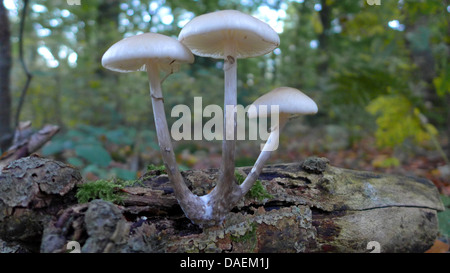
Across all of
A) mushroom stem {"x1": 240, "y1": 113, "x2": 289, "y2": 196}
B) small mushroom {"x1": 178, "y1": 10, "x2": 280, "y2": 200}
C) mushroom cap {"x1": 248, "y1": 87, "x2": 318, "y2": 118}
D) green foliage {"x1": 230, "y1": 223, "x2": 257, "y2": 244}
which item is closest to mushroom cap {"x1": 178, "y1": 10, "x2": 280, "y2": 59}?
small mushroom {"x1": 178, "y1": 10, "x2": 280, "y2": 200}

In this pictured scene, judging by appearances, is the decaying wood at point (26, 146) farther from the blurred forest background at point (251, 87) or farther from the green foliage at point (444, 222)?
the green foliage at point (444, 222)

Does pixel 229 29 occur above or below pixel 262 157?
above

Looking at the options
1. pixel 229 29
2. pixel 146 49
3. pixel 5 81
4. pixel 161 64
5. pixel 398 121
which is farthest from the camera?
pixel 398 121

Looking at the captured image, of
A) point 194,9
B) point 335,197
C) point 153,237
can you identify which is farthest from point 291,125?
point 153,237

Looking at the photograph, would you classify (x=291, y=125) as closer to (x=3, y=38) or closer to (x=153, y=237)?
(x=3, y=38)

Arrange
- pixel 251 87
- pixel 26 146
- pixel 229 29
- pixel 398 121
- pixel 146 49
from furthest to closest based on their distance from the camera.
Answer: pixel 251 87, pixel 398 121, pixel 26 146, pixel 229 29, pixel 146 49

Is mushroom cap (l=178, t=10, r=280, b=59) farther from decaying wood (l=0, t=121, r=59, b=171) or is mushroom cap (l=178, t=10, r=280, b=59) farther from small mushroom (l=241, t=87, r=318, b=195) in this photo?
decaying wood (l=0, t=121, r=59, b=171)

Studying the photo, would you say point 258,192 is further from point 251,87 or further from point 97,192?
point 251,87

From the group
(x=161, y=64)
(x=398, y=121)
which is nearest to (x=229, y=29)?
(x=161, y=64)
